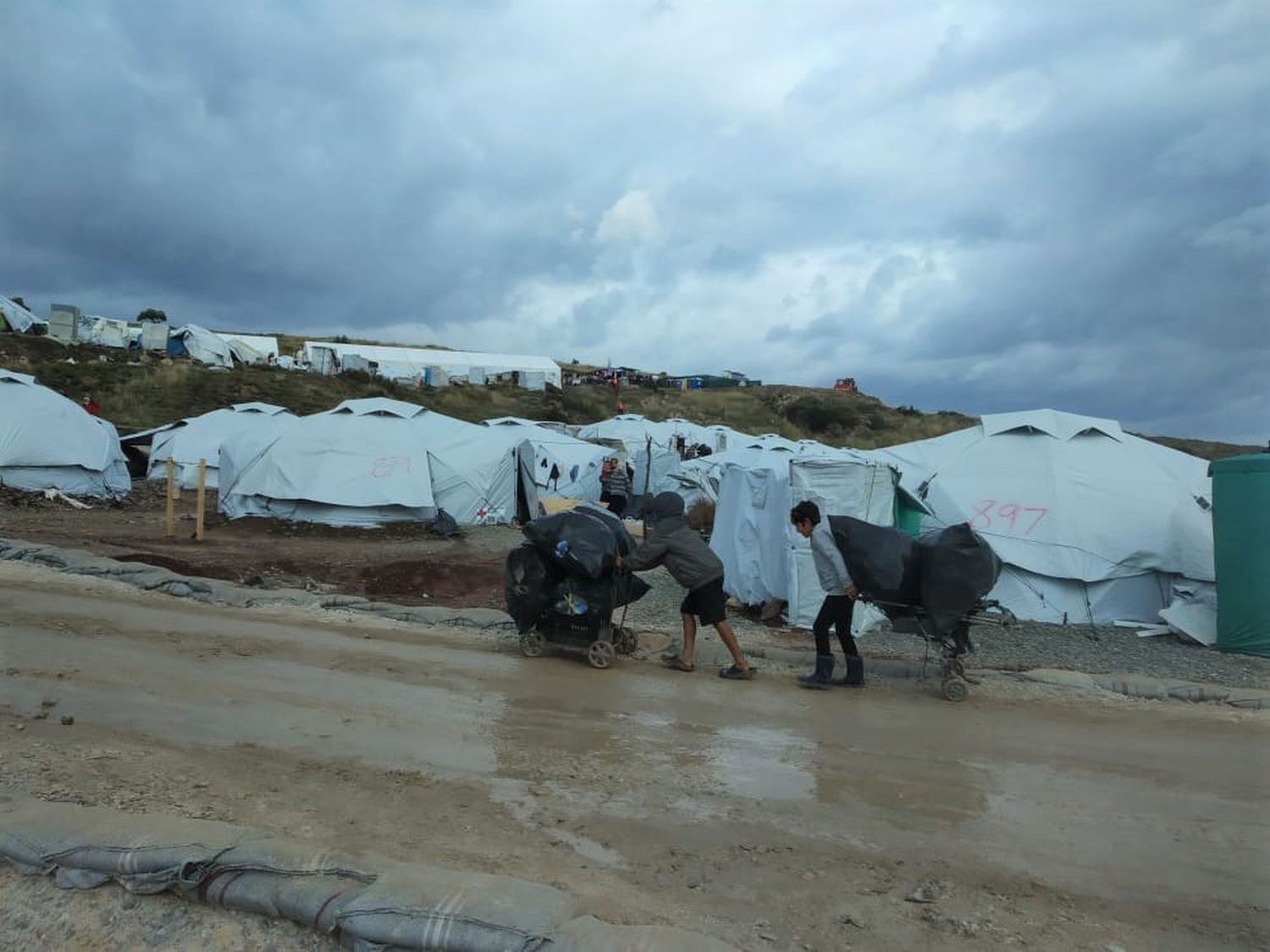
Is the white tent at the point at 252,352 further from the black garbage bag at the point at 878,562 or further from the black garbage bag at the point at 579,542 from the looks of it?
the black garbage bag at the point at 878,562

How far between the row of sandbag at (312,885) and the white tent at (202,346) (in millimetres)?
54578

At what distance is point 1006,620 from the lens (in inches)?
323

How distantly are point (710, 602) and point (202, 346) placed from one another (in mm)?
54260

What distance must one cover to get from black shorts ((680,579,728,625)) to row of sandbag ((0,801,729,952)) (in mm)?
4659

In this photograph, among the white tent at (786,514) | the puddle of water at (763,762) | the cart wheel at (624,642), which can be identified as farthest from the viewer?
the white tent at (786,514)

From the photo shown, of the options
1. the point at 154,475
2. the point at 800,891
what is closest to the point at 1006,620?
the point at 800,891

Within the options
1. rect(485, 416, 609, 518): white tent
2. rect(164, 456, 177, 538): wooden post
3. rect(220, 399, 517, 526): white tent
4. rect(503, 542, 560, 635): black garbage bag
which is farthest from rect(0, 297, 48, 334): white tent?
rect(503, 542, 560, 635): black garbage bag

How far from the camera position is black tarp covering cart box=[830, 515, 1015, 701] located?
25.1 feet

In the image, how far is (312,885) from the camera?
3.54 meters

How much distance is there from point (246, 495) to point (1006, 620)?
19.4 m

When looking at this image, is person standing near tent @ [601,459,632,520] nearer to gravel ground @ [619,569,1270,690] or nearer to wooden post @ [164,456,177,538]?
wooden post @ [164,456,177,538]

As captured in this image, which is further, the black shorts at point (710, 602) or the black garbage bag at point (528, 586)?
the black garbage bag at point (528, 586)

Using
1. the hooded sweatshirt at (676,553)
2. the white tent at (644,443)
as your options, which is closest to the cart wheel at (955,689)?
the hooded sweatshirt at (676,553)

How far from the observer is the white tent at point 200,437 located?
94.8ft
